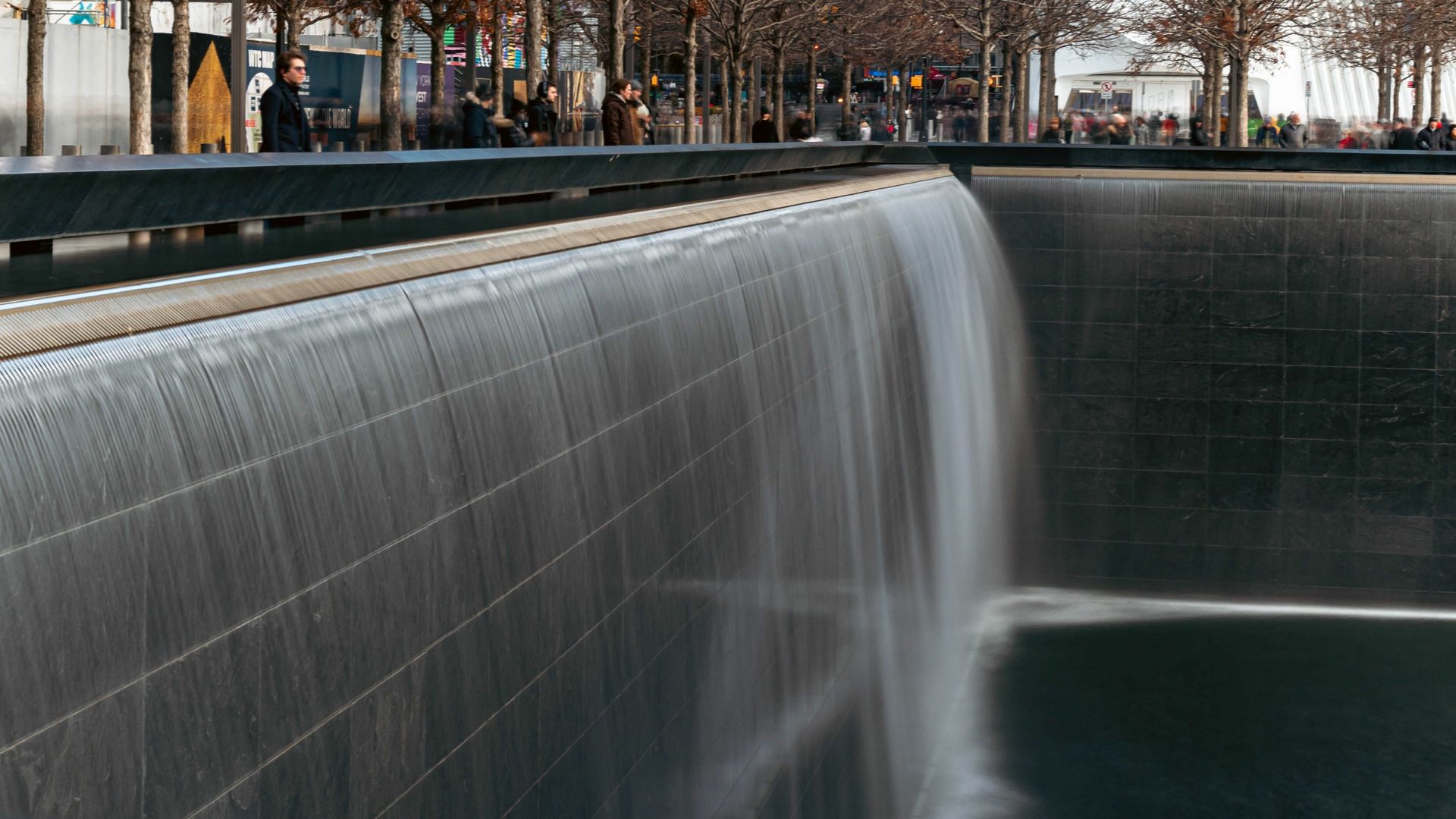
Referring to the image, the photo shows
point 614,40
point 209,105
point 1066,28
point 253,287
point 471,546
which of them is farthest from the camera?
point 1066,28

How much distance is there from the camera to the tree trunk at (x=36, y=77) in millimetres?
17281

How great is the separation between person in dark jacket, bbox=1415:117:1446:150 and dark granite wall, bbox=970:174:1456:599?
28.8 ft

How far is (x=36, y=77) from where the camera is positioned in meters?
17.7

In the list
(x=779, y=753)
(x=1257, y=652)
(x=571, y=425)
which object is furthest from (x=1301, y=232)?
(x=571, y=425)

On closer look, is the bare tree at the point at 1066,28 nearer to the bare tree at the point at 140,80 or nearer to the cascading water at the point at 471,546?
the bare tree at the point at 140,80

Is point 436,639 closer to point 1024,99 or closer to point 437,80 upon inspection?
point 437,80

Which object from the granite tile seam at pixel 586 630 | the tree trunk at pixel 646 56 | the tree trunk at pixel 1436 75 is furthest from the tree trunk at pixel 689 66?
the granite tile seam at pixel 586 630

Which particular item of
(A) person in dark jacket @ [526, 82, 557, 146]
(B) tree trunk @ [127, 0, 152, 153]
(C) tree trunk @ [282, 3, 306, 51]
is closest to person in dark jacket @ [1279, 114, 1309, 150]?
(A) person in dark jacket @ [526, 82, 557, 146]

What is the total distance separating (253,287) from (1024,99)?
3014 cm

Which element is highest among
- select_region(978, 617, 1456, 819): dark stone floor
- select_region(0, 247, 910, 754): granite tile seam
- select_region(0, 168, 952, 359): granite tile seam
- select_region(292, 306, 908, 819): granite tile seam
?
select_region(0, 168, 952, 359): granite tile seam

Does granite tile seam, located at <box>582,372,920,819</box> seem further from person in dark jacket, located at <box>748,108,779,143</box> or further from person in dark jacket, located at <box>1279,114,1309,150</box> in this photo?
person in dark jacket, located at <box>1279,114,1309,150</box>

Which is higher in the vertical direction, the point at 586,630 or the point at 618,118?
the point at 618,118

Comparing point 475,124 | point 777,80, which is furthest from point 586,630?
point 777,80

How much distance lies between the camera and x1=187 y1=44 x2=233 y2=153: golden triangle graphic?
20234 millimetres
